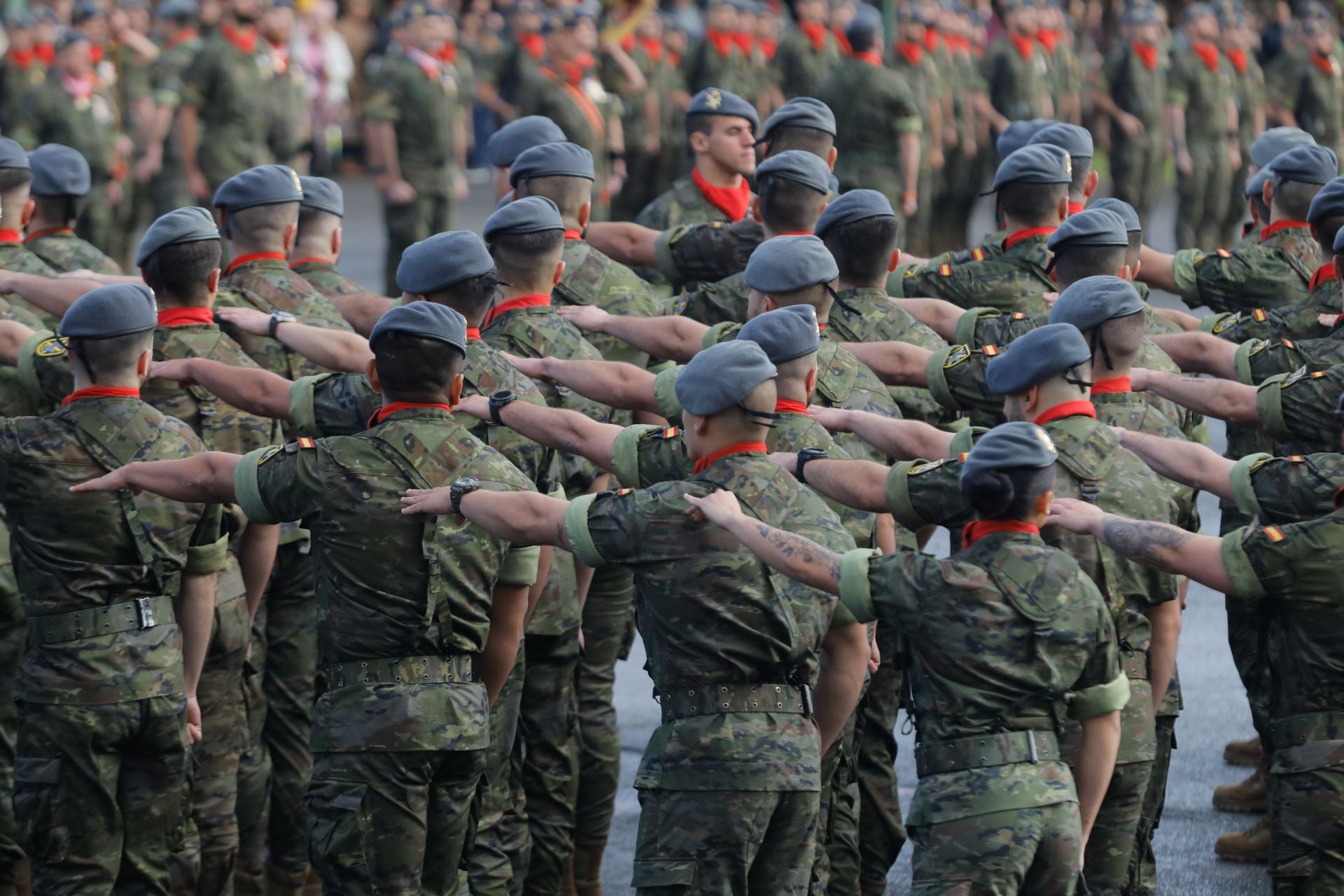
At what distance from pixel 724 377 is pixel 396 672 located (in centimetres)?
111

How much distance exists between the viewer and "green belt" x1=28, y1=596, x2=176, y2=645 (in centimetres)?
568

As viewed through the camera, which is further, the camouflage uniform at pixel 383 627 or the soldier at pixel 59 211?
the soldier at pixel 59 211

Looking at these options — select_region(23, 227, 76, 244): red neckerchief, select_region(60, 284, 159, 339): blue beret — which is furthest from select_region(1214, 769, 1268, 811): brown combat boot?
select_region(23, 227, 76, 244): red neckerchief

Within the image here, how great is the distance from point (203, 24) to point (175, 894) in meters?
13.4

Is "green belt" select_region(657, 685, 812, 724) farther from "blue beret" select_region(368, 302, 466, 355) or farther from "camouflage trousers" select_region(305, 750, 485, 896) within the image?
"blue beret" select_region(368, 302, 466, 355)

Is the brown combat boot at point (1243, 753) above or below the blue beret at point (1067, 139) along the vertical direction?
below

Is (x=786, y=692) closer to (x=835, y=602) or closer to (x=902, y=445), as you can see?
(x=835, y=602)

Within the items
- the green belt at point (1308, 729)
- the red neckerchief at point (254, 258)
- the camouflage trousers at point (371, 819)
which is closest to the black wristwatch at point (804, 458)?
the camouflage trousers at point (371, 819)

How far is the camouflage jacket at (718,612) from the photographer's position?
4.96m

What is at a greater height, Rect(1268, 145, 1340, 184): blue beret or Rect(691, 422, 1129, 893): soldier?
Rect(1268, 145, 1340, 184): blue beret

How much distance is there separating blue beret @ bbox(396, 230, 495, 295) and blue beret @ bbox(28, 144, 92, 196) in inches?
105

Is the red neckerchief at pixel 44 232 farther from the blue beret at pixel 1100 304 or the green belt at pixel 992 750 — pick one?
the green belt at pixel 992 750

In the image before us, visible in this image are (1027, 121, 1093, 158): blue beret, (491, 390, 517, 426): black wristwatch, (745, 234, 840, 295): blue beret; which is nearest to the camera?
(491, 390, 517, 426): black wristwatch

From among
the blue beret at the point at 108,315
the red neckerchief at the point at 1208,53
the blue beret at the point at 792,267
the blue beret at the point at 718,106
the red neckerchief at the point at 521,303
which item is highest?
the red neckerchief at the point at 1208,53
